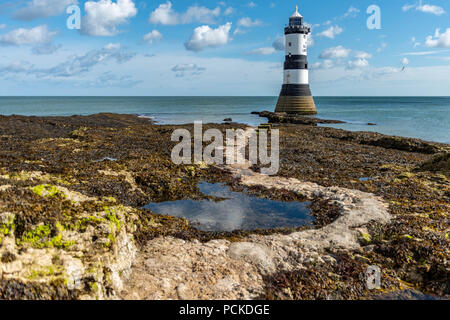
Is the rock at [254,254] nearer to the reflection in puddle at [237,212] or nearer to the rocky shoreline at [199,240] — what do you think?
the rocky shoreline at [199,240]

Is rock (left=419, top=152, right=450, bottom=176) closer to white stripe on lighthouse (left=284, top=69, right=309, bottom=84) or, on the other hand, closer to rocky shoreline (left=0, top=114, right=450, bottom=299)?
rocky shoreline (left=0, top=114, right=450, bottom=299)

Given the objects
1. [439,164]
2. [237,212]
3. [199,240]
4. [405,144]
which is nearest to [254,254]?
[199,240]

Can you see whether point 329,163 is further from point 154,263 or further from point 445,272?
point 154,263

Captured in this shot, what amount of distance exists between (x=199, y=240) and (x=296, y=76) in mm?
48235

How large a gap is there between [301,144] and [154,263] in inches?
793

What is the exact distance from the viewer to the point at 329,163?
19438 mm

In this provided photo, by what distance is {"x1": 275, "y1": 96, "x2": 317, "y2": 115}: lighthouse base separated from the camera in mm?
56644

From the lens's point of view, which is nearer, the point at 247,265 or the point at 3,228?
the point at 3,228

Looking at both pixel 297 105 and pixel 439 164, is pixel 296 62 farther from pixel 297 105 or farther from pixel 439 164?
pixel 439 164

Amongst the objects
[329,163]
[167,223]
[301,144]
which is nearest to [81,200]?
[167,223]

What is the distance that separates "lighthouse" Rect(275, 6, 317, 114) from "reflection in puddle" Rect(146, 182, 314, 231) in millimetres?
42371

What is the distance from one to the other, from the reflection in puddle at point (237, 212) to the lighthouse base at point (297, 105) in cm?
4581

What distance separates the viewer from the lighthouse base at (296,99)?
55312 mm

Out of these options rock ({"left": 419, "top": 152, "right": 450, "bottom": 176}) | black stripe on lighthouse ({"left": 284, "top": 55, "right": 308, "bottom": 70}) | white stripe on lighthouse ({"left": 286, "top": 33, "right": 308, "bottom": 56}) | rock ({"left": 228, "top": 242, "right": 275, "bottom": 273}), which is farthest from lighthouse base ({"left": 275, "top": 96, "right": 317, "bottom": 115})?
rock ({"left": 228, "top": 242, "right": 275, "bottom": 273})
